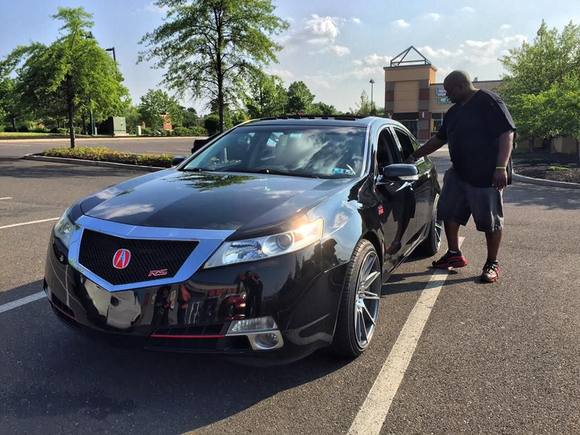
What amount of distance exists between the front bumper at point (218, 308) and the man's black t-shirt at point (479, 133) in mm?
2687

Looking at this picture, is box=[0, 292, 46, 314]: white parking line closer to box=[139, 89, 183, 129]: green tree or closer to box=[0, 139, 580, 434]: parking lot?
box=[0, 139, 580, 434]: parking lot

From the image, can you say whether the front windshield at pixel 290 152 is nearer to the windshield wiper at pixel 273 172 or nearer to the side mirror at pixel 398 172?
the windshield wiper at pixel 273 172

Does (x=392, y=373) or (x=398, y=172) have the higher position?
(x=398, y=172)

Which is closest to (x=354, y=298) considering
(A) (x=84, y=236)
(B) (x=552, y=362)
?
(B) (x=552, y=362)

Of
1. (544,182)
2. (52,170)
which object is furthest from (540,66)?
(52,170)

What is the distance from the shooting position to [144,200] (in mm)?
3178

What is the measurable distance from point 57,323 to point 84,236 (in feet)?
4.04

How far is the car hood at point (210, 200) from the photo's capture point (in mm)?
2816

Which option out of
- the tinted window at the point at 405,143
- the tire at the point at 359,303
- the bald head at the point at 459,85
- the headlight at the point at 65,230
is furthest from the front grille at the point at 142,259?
the bald head at the point at 459,85

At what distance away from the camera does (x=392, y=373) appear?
3.16 m

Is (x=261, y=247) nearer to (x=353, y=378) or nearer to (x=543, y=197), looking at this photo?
(x=353, y=378)

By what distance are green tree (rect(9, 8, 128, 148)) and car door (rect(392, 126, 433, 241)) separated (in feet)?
45.5

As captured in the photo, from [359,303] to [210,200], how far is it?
1157 mm

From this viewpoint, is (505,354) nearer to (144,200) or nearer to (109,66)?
(144,200)
